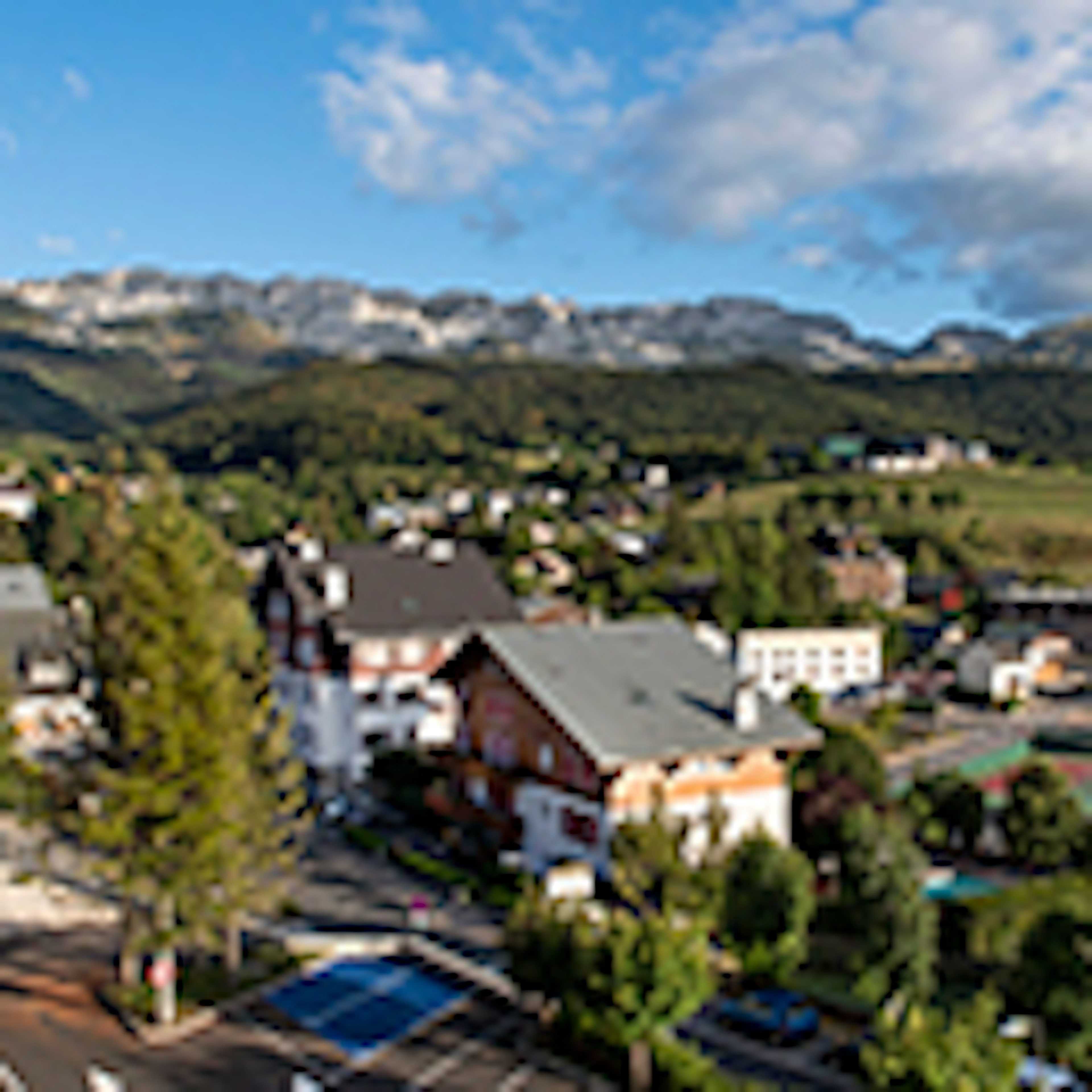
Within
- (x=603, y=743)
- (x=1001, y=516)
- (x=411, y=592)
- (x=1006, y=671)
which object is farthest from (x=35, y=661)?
(x=1001, y=516)

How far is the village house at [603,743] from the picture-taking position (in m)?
35.3

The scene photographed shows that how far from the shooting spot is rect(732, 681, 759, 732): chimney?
3784cm

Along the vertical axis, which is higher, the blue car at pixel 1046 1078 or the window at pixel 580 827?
the window at pixel 580 827

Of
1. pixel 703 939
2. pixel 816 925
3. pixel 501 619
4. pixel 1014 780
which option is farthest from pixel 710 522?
pixel 703 939

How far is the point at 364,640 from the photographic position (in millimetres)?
54188

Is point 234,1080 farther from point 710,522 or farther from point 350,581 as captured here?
point 710,522

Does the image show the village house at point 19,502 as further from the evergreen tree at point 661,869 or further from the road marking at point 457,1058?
the road marking at point 457,1058

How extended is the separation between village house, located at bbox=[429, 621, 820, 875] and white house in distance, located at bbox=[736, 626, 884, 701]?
6040 centimetres

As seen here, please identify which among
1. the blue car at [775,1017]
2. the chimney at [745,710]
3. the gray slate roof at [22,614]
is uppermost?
the gray slate roof at [22,614]

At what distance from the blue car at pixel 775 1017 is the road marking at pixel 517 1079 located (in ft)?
19.4

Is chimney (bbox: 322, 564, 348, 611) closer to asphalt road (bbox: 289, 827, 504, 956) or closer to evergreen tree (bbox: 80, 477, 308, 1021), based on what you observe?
asphalt road (bbox: 289, 827, 504, 956)

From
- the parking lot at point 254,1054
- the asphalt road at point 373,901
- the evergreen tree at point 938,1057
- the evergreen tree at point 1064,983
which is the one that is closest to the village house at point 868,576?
the asphalt road at point 373,901

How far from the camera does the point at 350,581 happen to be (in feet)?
189

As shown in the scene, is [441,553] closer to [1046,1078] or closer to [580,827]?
[580,827]
